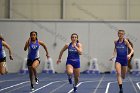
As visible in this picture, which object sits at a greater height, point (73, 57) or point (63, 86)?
point (73, 57)

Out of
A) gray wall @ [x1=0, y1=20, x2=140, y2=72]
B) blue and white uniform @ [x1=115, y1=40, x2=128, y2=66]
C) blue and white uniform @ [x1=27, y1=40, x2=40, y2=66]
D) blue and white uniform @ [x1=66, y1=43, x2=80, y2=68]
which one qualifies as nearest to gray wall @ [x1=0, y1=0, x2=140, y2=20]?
gray wall @ [x1=0, y1=20, x2=140, y2=72]

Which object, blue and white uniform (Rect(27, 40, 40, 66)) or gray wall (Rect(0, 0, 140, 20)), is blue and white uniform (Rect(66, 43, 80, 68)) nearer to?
blue and white uniform (Rect(27, 40, 40, 66))

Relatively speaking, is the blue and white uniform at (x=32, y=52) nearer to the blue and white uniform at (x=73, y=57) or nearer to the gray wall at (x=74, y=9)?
the blue and white uniform at (x=73, y=57)

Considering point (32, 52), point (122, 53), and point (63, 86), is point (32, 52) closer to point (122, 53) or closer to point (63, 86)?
point (63, 86)

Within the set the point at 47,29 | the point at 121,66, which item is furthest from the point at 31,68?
the point at 47,29

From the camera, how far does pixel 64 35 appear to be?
26562mm

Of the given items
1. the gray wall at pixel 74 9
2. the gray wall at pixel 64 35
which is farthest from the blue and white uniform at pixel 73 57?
the gray wall at pixel 74 9

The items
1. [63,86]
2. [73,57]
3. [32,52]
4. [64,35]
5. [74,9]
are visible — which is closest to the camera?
[73,57]

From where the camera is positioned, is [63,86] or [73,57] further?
[63,86]

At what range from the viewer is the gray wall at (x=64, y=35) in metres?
26.5

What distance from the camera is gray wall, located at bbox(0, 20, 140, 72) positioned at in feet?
86.8

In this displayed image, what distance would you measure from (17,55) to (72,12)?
15.8 ft

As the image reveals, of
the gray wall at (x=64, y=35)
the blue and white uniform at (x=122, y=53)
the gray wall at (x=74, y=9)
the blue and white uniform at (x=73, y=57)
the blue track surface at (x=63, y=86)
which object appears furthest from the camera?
the gray wall at (x=74, y=9)

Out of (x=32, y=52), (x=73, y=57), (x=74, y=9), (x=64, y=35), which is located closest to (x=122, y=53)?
(x=73, y=57)
